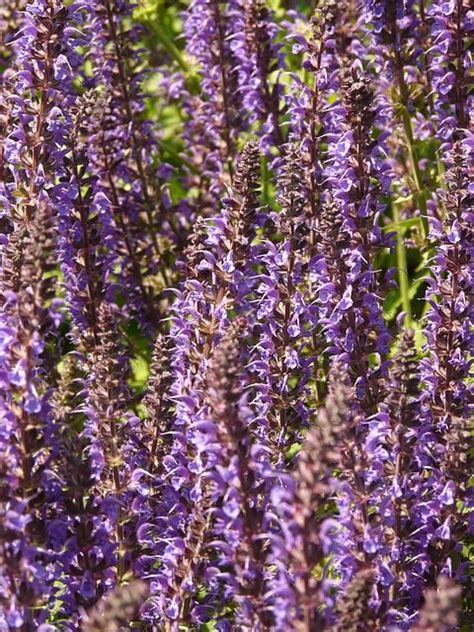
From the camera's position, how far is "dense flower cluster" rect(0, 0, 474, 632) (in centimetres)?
412

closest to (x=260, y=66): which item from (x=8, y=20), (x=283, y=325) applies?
(x=8, y=20)

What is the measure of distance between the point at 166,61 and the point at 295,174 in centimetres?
463

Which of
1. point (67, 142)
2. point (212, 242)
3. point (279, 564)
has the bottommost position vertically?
point (279, 564)

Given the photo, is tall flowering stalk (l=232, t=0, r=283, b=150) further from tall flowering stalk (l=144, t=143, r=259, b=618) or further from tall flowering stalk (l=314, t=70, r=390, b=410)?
tall flowering stalk (l=144, t=143, r=259, b=618)

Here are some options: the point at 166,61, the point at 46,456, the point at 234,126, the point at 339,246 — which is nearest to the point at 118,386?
the point at 46,456

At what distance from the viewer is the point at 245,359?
537 cm

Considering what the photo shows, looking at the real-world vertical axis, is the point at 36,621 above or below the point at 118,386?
below

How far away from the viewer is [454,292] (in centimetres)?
509

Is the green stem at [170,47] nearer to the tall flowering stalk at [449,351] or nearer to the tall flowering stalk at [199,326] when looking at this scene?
the tall flowering stalk at [199,326]

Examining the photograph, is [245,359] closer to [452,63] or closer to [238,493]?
[238,493]

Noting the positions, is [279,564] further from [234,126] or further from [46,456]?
[234,126]

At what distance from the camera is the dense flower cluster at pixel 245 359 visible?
4121 mm

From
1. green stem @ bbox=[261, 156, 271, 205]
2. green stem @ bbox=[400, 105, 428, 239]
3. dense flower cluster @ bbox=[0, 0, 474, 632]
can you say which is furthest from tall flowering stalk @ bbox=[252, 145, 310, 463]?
green stem @ bbox=[261, 156, 271, 205]

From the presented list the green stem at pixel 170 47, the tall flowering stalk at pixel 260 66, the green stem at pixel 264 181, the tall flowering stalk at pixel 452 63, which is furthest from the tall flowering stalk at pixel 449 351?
the green stem at pixel 170 47
